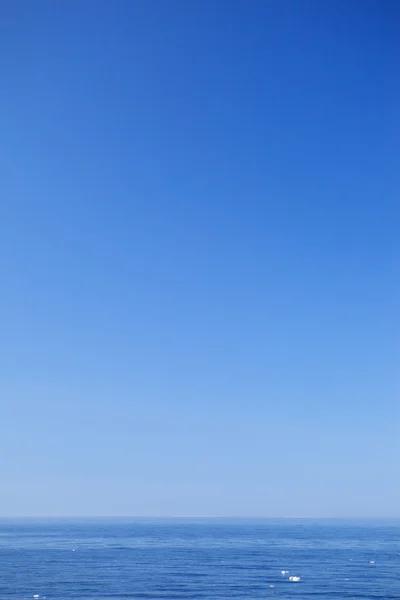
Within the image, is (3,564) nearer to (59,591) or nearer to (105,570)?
(105,570)

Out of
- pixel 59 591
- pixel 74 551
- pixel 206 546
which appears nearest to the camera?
pixel 59 591

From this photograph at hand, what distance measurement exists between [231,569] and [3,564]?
3636 centimetres

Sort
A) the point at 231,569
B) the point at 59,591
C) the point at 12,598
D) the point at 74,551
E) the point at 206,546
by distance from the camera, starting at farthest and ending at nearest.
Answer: the point at 206,546
the point at 74,551
the point at 231,569
the point at 59,591
the point at 12,598

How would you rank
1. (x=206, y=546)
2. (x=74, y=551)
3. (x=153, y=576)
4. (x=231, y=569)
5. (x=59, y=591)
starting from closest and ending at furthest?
1. (x=59, y=591)
2. (x=153, y=576)
3. (x=231, y=569)
4. (x=74, y=551)
5. (x=206, y=546)

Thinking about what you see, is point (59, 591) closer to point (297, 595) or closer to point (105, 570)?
point (105, 570)

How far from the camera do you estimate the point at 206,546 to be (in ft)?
367

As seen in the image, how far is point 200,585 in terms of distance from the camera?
6456 centimetres

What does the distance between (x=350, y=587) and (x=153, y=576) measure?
86.8ft

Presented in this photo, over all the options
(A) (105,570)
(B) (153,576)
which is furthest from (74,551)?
(B) (153,576)

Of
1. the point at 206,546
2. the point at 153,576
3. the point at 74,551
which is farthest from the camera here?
the point at 206,546

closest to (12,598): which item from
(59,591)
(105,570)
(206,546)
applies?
(59,591)

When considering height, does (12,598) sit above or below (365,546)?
above

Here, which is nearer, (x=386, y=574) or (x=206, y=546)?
(x=386, y=574)

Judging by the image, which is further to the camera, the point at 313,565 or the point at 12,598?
the point at 313,565
